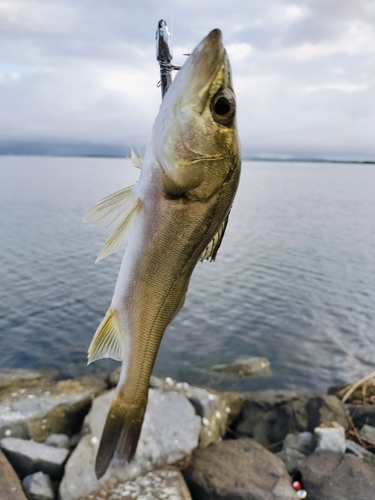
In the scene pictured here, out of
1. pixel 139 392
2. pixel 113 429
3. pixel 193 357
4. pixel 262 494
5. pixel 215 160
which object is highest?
pixel 215 160

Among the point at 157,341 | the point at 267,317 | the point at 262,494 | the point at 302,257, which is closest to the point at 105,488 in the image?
the point at 262,494

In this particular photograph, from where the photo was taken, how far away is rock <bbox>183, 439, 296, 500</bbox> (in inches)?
241

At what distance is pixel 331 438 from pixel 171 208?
21.5 feet

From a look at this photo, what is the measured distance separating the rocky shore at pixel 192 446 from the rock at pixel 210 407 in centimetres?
2

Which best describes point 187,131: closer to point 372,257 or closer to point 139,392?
point 139,392

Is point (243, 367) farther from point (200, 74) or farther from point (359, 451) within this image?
point (200, 74)

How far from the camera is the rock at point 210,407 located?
25.7 ft

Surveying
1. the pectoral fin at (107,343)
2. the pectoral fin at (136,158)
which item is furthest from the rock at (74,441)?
the pectoral fin at (136,158)

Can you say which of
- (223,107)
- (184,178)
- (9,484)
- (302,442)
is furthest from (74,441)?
(223,107)

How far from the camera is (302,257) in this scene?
21.5m

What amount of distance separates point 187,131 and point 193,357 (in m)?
10.3

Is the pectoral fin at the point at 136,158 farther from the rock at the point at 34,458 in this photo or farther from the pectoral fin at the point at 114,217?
the rock at the point at 34,458

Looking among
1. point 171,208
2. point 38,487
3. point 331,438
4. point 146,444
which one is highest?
point 171,208

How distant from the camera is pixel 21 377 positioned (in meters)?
10.5
